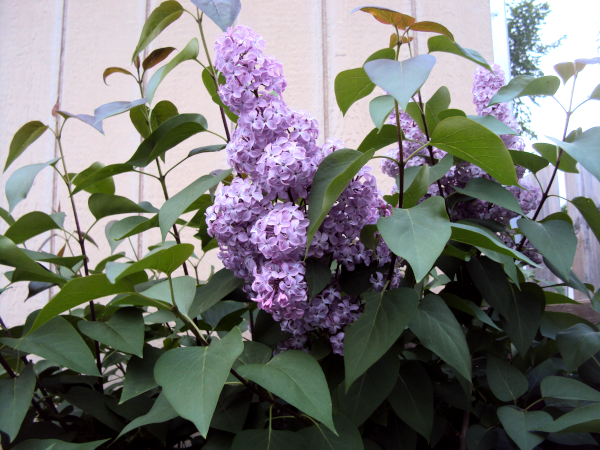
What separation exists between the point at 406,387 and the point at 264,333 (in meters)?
0.14

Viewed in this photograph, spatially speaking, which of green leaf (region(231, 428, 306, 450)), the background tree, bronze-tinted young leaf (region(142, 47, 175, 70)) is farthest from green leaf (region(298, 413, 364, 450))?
the background tree

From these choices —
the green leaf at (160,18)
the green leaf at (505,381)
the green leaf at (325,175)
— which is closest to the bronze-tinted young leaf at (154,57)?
the green leaf at (160,18)

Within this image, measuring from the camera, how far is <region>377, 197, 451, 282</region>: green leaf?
0.87 feet

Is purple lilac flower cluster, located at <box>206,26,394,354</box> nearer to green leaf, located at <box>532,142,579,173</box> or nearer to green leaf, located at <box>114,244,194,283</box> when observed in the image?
green leaf, located at <box>114,244,194,283</box>

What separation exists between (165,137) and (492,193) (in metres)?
0.32

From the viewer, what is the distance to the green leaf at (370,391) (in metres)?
0.35

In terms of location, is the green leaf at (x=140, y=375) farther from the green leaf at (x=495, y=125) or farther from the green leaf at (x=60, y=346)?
the green leaf at (x=495, y=125)

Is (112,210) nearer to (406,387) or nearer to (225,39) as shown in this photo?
(225,39)

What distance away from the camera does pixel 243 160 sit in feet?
1.19

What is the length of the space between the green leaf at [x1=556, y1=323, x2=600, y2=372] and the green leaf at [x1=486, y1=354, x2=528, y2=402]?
45 mm

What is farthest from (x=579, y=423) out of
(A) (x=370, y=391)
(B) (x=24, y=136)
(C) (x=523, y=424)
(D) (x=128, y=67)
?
(D) (x=128, y=67)

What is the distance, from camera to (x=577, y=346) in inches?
16.0

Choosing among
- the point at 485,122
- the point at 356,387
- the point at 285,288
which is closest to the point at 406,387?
the point at 356,387

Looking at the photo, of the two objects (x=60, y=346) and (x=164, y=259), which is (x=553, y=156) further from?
(x=60, y=346)
